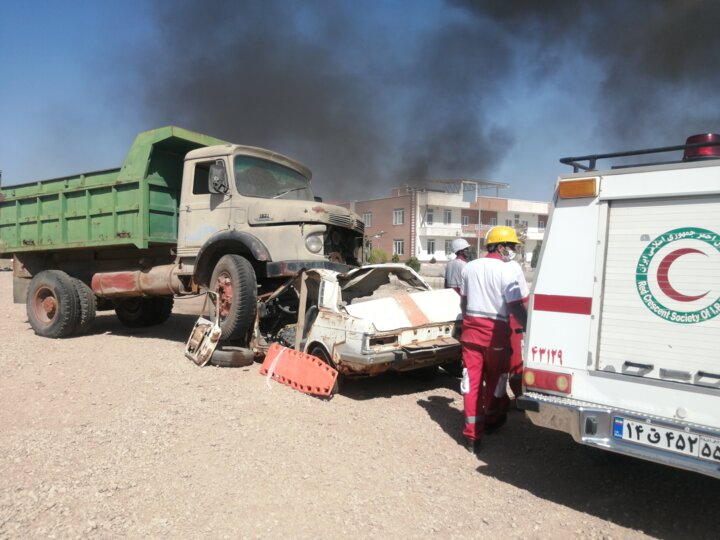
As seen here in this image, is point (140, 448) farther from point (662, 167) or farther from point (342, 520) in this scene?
point (662, 167)

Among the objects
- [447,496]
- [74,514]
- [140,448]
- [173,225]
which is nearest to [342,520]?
[447,496]

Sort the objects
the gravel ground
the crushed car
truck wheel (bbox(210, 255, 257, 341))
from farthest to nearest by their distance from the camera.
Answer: truck wheel (bbox(210, 255, 257, 341))
the crushed car
the gravel ground

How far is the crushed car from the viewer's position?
5.05 metres

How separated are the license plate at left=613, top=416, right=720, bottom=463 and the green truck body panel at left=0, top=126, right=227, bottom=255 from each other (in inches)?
253

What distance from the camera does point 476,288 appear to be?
163 inches

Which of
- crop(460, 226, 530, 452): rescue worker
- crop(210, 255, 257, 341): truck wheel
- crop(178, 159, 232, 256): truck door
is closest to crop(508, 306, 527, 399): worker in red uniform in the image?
crop(460, 226, 530, 452): rescue worker

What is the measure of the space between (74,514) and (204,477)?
0.78 meters

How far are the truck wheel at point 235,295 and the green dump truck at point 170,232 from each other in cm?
1

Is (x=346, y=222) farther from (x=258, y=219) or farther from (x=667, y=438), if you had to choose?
(x=667, y=438)

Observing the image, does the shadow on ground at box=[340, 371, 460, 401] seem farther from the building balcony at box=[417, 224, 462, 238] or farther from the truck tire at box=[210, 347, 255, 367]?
the building balcony at box=[417, 224, 462, 238]

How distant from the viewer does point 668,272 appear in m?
2.88

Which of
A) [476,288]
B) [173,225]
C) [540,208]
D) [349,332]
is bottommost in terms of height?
[349,332]

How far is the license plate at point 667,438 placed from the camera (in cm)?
260

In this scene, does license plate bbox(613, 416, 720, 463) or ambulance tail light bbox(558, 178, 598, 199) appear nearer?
license plate bbox(613, 416, 720, 463)
